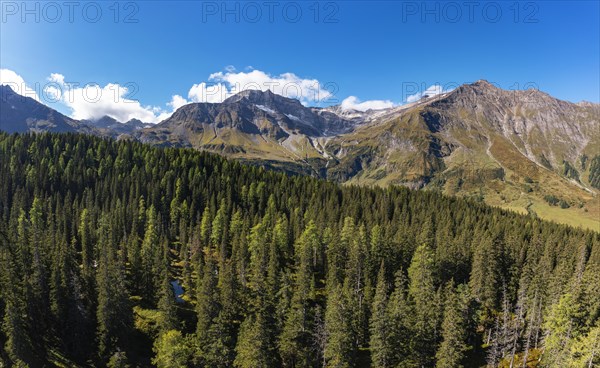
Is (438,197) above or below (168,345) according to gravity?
above

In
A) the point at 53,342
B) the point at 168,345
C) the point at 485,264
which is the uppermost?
the point at 485,264

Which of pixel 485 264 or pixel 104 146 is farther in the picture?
pixel 104 146

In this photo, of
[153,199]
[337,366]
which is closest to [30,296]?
[337,366]

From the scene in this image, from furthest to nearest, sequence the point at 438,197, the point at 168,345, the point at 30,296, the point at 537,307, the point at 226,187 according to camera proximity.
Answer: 1. the point at 438,197
2. the point at 226,187
3. the point at 537,307
4. the point at 30,296
5. the point at 168,345

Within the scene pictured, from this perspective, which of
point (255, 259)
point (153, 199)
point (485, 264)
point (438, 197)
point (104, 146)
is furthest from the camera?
point (104, 146)

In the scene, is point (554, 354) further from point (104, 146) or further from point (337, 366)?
point (104, 146)

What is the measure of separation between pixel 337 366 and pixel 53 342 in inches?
1876

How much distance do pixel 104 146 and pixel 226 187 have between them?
76.8m

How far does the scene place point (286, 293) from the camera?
66188mm

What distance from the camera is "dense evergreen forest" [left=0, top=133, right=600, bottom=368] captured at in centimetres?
5388

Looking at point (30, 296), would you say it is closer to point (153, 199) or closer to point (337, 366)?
point (337, 366)

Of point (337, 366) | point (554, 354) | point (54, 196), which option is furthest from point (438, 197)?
point (54, 196)

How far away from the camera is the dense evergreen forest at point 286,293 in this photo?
5388cm

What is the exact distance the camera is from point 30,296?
5556cm
